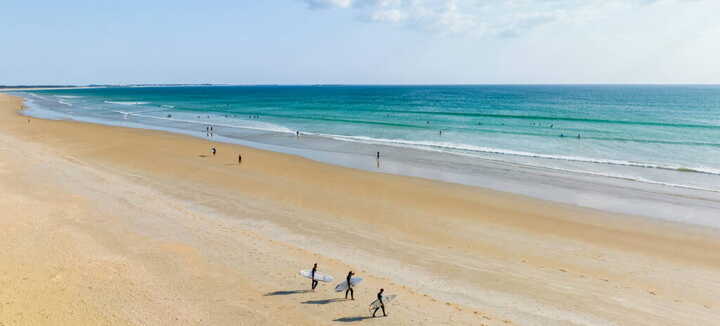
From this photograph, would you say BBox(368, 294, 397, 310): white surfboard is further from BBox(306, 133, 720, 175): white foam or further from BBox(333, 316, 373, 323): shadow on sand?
BBox(306, 133, 720, 175): white foam

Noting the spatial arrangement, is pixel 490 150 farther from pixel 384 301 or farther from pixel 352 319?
pixel 352 319

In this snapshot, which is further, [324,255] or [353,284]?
[324,255]

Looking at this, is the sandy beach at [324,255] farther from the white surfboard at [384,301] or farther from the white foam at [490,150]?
the white foam at [490,150]

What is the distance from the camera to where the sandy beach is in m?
12.0

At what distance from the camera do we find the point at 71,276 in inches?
537

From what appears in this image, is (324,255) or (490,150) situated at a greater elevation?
(490,150)

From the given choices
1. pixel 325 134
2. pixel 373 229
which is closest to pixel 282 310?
pixel 373 229

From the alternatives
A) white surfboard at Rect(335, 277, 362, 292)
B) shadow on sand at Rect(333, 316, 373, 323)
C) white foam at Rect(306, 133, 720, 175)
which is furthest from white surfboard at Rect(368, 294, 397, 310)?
white foam at Rect(306, 133, 720, 175)

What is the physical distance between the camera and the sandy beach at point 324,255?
39.3 ft

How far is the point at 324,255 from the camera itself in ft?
51.7

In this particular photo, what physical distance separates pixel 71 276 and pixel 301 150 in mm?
27236

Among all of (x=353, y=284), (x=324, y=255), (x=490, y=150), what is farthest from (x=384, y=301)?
(x=490, y=150)

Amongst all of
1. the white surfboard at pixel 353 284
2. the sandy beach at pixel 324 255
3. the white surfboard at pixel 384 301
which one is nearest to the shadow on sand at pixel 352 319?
the sandy beach at pixel 324 255

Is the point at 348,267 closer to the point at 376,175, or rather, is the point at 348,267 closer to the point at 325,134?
the point at 376,175
